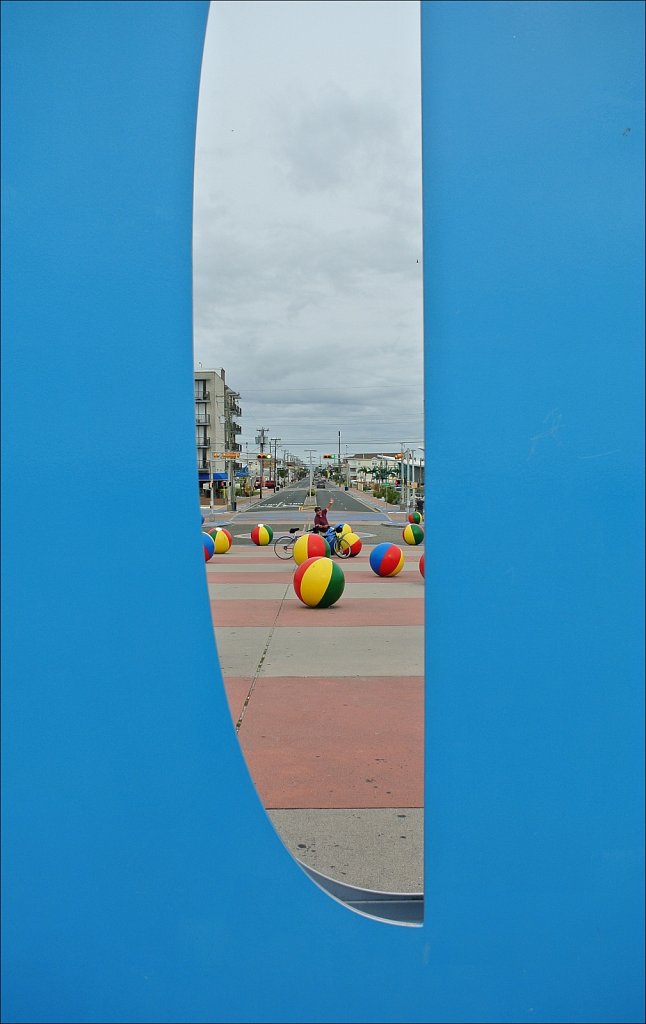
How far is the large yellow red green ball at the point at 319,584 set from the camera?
Result: 11422mm

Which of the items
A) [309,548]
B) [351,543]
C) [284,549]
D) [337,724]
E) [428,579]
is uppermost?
[428,579]

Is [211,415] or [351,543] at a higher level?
[211,415]

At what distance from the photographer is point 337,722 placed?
6227mm

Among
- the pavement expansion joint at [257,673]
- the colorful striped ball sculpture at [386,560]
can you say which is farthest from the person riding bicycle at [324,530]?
the pavement expansion joint at [257,673]

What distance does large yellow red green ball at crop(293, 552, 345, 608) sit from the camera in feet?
37.5

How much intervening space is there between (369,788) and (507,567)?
3.33 m

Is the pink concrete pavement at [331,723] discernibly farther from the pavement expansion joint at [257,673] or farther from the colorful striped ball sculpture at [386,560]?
the colorful striped ball sculpture at [386,560]

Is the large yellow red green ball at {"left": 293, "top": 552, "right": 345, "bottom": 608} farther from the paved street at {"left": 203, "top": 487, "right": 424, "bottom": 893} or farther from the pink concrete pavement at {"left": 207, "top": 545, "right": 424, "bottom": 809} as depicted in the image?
the pink concrete pavement at {"left": 207, "top": 545, "right": 424, "bottom": 809}

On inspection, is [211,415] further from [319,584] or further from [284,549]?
[319,584]

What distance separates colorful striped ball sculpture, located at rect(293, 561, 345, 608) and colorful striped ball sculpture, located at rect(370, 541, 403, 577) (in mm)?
3559

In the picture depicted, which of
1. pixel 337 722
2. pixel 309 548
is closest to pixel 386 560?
pixel 309 548

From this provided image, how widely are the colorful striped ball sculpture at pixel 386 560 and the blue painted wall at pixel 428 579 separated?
13.0 metres

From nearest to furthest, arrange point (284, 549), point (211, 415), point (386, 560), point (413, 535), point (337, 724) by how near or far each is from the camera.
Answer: point (337, 724) → point (386, 560) → point (284, 549) → point (413, 535) → point (211, 415)

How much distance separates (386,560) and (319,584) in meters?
3.99
